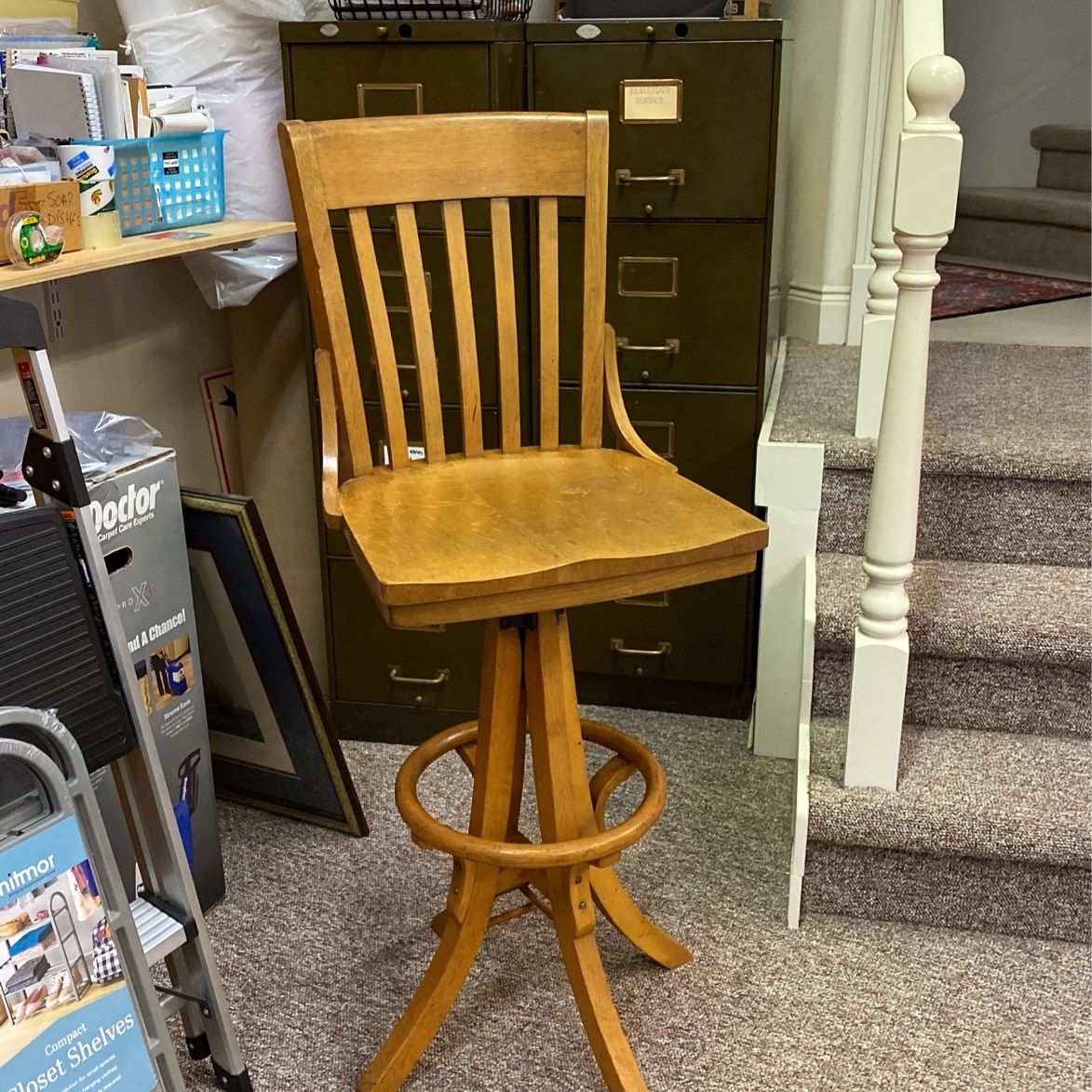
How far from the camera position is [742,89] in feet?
6.47

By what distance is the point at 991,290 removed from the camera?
11.3 feet

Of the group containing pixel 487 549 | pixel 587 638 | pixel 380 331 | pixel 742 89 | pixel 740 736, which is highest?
pixel 742 89

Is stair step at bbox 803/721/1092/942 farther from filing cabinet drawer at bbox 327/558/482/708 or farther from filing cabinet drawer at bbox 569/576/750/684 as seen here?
filing cabinet drawer at bbox 327/558/482/708

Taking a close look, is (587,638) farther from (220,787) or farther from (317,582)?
(220,787)

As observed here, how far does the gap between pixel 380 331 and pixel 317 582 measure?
110 centimetres

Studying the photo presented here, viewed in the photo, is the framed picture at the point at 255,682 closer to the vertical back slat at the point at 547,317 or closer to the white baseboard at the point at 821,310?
the vertical back slat at the point at 547,317

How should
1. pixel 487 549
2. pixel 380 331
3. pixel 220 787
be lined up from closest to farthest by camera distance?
A: pixel 487 549 < pixel 380 331 < pixel 220 787

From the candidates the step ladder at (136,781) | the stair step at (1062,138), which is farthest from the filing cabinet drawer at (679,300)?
the stair step at (1062,138)

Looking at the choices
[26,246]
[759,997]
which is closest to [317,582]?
[26,246]

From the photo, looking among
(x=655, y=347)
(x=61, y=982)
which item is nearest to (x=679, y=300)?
(x=655, y=347)

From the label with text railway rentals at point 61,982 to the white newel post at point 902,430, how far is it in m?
1.06

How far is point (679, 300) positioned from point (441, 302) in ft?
1.38

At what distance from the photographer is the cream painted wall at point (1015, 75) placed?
4227mm

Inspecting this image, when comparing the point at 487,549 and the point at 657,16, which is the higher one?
the point at 657,16
